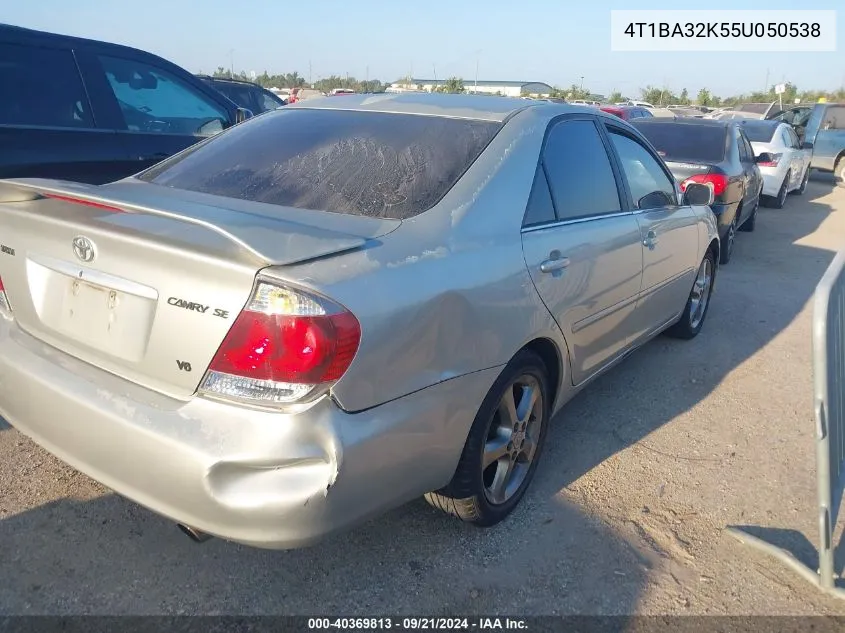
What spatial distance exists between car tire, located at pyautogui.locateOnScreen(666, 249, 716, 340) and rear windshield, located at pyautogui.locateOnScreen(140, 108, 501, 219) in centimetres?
268

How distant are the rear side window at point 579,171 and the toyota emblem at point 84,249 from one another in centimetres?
180

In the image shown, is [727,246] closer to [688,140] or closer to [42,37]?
[688,140]

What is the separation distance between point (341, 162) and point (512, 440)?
1298 millimetres

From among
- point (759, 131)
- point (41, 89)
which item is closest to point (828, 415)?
point (41, 89)

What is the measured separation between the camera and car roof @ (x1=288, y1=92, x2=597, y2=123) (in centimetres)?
306

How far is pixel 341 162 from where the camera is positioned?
2.79 m

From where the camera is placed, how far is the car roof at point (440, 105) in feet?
10.0

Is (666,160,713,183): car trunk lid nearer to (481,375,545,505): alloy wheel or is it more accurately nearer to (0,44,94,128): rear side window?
(481,375,545,505): alloy wheel

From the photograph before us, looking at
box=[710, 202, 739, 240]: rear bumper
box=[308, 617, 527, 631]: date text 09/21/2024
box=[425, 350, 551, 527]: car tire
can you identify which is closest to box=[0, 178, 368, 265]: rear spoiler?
box=[425, 350, 551, 527]: car tire

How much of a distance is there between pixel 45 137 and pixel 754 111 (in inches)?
944

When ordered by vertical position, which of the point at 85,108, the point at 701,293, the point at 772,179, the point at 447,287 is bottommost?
the point at 701,293

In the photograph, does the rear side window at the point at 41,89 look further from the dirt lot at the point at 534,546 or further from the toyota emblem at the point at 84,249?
the toyota emblem at the point at 84,249

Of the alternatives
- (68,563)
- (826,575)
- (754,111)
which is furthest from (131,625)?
(754,111)

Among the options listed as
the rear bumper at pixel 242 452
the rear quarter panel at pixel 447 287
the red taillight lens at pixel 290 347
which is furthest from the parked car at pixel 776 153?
the red taillight lens at pixel 290 347
